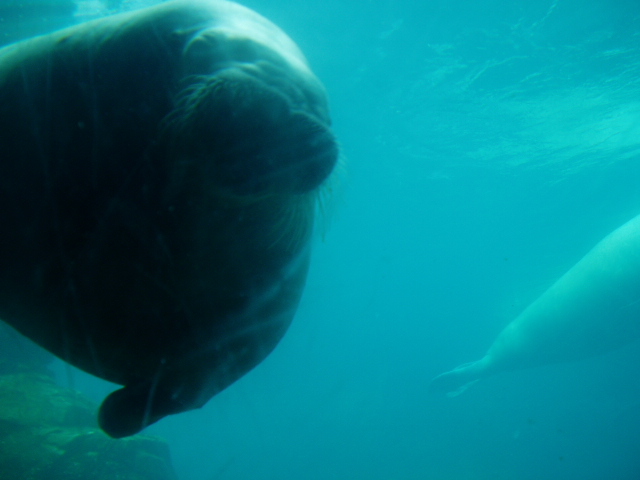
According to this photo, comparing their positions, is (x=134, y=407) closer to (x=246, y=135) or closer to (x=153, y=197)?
(x=153, y=197)

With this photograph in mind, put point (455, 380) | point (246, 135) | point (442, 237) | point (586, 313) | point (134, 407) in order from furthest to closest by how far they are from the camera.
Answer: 1. point (442, 237)
2. point (455, 380)
3. point (586, 313)
4. point (134, 407)
5. point (246, 135)

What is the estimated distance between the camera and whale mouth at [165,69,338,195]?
1.01m

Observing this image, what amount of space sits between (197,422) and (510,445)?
36130 mm

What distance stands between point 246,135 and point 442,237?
46.3 metres

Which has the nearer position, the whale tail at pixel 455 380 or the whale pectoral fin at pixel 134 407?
the whale pectoral fin at pixel 134 407

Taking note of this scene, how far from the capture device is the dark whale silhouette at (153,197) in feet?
3.55

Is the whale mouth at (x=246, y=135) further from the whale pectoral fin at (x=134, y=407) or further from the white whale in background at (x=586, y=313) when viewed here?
the white whale in background at (x=586, y=313)

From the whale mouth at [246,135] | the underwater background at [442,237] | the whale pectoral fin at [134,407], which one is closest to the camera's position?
the whale mouth at [246,135]

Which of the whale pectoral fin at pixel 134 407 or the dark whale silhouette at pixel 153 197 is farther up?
the dark whale silhouette at pixel 153 197

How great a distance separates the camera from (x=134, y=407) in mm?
1196

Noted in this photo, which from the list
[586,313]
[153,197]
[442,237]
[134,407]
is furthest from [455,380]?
[442,237]

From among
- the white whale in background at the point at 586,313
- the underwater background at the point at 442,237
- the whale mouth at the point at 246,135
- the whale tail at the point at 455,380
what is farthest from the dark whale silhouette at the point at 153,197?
the whale tail at the point at 455,380

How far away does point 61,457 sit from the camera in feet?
28.3

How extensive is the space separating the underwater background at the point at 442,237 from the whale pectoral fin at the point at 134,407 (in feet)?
3.16
